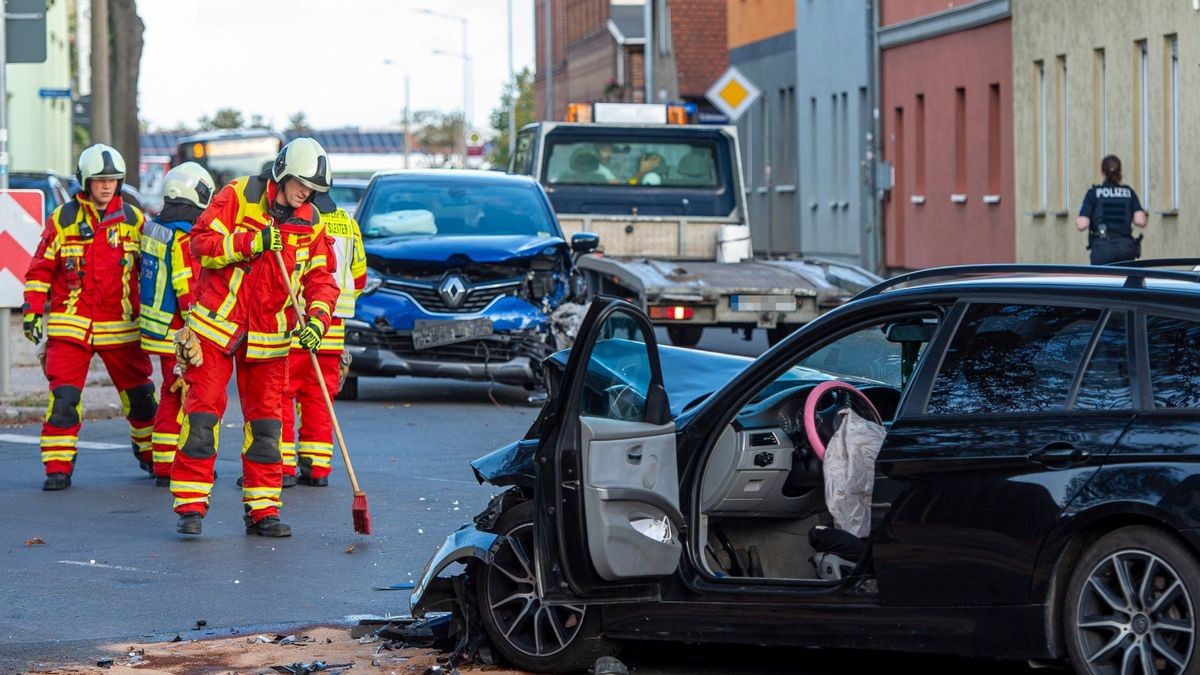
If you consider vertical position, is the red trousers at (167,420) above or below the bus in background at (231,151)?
below

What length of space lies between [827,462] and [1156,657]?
1325 millimetres

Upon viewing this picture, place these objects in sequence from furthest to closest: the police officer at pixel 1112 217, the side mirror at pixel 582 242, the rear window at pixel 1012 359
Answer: the police officer at pixel 1112 217
the side mirror at pixel 582 242
the rear window at pixel 1012 359

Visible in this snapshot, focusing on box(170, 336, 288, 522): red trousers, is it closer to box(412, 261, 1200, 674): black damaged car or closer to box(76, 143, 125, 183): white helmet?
box(76, 143, 125, 183): white helmet

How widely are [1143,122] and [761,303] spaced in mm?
9612

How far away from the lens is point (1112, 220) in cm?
2081

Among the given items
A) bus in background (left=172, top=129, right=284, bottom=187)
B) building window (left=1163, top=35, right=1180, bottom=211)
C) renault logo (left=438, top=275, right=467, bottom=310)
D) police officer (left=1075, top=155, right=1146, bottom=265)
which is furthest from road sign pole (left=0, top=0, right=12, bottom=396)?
bus in background (left=172, top=129, right=284, bottom=187)

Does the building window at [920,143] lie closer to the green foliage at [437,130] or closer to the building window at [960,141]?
the building window at [960,141]

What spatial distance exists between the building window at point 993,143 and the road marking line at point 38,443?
809 inches

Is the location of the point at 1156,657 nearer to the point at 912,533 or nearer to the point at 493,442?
the point at 912,533

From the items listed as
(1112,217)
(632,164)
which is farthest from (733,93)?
(1112,217)

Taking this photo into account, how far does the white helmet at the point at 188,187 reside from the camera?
479 inches

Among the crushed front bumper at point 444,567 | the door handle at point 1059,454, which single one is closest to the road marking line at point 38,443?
the crushed front bumper at point 444,567

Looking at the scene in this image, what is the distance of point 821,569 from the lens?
282 inches

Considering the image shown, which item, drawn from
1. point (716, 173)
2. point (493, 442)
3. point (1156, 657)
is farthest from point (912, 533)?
point (716, 173)
